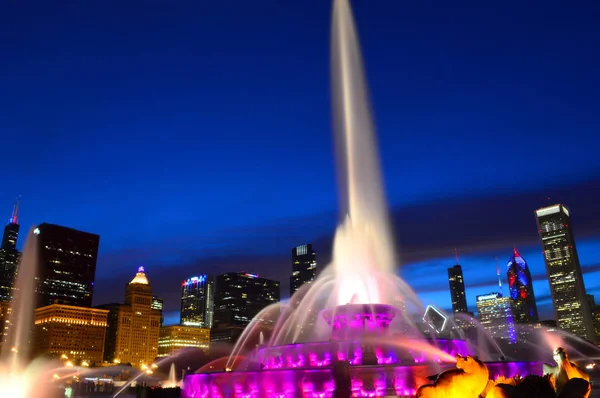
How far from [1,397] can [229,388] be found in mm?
21438

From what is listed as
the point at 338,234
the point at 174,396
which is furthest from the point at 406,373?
the point at 338,234

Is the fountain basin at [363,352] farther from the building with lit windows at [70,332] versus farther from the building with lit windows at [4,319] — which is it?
the building with lit windows at [4,319]

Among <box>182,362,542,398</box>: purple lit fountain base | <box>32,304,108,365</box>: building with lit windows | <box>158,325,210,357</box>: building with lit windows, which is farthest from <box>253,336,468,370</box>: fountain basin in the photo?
<box>158,325,210,357</box>: building with lit windows

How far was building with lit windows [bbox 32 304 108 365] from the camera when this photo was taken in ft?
553

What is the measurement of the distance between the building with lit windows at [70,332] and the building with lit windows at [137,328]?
7.01 meters

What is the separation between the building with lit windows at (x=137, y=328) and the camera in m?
186

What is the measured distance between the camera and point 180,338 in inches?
7677

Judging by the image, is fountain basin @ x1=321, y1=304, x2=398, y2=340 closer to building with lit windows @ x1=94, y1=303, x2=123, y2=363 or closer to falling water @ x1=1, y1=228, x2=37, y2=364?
falling water @ x1=1, y1=228, x2=37, y2=364

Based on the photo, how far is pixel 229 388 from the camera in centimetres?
2772

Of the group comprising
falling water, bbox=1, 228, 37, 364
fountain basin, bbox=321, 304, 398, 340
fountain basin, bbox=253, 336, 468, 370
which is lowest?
fountain basin, bbox=253, 336, 468, 370

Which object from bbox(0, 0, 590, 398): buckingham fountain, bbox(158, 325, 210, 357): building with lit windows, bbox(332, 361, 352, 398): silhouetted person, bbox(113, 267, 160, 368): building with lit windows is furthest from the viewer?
Answer: bbox(158, 325, 210, 357): building with lit windows

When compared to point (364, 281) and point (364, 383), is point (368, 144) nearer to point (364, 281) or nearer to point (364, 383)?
point (364, 281)

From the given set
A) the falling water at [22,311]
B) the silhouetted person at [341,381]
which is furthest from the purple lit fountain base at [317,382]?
the falling water at [22,311]

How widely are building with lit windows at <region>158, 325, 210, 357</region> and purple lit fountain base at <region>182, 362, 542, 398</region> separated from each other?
572ft
